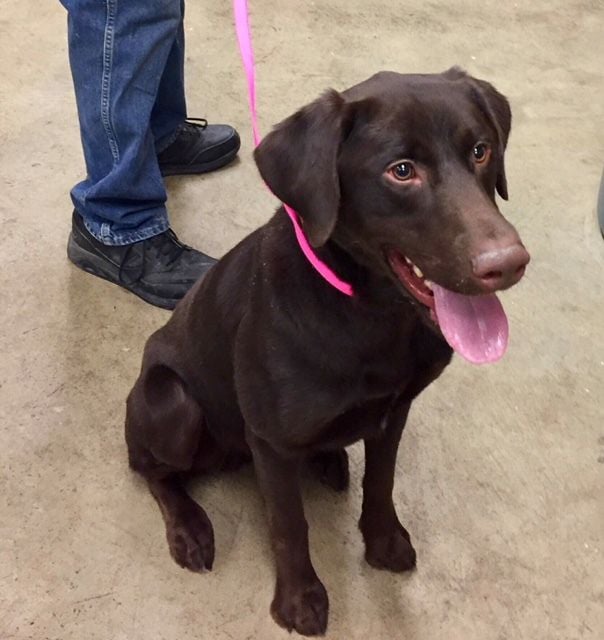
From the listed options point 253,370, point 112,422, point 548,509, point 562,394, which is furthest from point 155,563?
point 562,394

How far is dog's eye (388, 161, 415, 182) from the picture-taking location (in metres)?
1.16

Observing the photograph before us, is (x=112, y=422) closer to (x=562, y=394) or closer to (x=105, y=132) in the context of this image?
(x=105, y=132)

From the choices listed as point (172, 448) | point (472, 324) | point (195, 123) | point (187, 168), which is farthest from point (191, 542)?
point (195, 123)

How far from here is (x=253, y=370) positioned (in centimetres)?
143

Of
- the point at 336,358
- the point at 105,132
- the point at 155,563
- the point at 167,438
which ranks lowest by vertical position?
the point at 155,563

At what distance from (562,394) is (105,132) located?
1238 mm

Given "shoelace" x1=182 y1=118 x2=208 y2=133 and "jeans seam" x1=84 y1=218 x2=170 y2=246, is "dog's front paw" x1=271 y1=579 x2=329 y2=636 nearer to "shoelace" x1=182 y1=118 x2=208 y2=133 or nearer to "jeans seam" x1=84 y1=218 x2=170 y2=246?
"jeans seam" x1=84 y1=218 x2=170 y2=246

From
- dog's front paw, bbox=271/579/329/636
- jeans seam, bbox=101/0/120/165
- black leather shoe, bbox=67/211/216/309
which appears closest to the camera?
dog's front paw, bbox=271/579/329/636

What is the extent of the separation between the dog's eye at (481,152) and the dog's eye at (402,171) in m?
0.11

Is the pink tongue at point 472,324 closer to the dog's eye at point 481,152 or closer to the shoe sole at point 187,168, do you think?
the dog's eye at point 481,152

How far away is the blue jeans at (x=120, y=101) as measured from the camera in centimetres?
196

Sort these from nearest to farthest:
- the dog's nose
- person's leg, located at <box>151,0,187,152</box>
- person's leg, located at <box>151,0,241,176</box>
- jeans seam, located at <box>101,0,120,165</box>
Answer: the dog's nose, jeans seam, located at <box>101,0,120,165</box>, person's leg, located at <box>151,0,187,152</box>, person's leg, located at <box>151,0,241,176</box>

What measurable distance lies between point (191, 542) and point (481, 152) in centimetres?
93

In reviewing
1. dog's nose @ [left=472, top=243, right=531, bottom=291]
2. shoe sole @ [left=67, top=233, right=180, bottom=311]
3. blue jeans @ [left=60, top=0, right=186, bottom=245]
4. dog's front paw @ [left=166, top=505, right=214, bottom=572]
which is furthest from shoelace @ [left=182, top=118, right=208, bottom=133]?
dog's nose @ [left=472, top=243, right=531, bottom=291]
